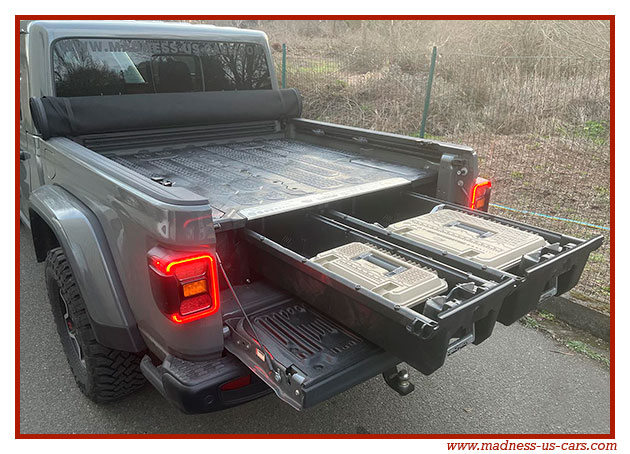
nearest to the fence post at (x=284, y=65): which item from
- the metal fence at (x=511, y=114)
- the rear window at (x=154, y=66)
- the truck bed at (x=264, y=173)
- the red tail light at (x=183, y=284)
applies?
the metal fence at (x=511, y=114)

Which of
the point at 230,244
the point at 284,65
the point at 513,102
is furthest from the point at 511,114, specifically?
the point at 230,244

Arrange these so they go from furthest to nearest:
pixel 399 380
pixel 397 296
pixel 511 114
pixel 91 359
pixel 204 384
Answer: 1. pixel 511 114
2. pixel 91 359
3. pixel 399 380
4. pixel 204 384
5. pixel 397 296

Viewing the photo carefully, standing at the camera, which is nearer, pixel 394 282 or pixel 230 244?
pixel 394 282

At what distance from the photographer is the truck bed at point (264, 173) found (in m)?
2.91

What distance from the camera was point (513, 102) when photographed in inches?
317

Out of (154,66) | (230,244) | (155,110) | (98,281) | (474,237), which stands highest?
(154,66)

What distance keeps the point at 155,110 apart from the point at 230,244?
6.58 feet

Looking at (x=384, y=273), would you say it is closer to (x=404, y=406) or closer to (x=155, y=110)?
(x=404, y=406)

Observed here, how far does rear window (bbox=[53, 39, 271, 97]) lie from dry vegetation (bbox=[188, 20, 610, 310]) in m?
3.28

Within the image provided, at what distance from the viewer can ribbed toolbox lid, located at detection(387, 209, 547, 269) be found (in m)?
2.39

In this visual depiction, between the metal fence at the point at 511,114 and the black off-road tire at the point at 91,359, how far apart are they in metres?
3.64

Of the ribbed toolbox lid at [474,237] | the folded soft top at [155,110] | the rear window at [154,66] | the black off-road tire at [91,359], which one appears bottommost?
the black off-road tire at [91,359]

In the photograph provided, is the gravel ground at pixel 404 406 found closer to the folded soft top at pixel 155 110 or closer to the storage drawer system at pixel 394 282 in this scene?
the storage drawer system at pixel 394 282

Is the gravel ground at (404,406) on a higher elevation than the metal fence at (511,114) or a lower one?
lower
